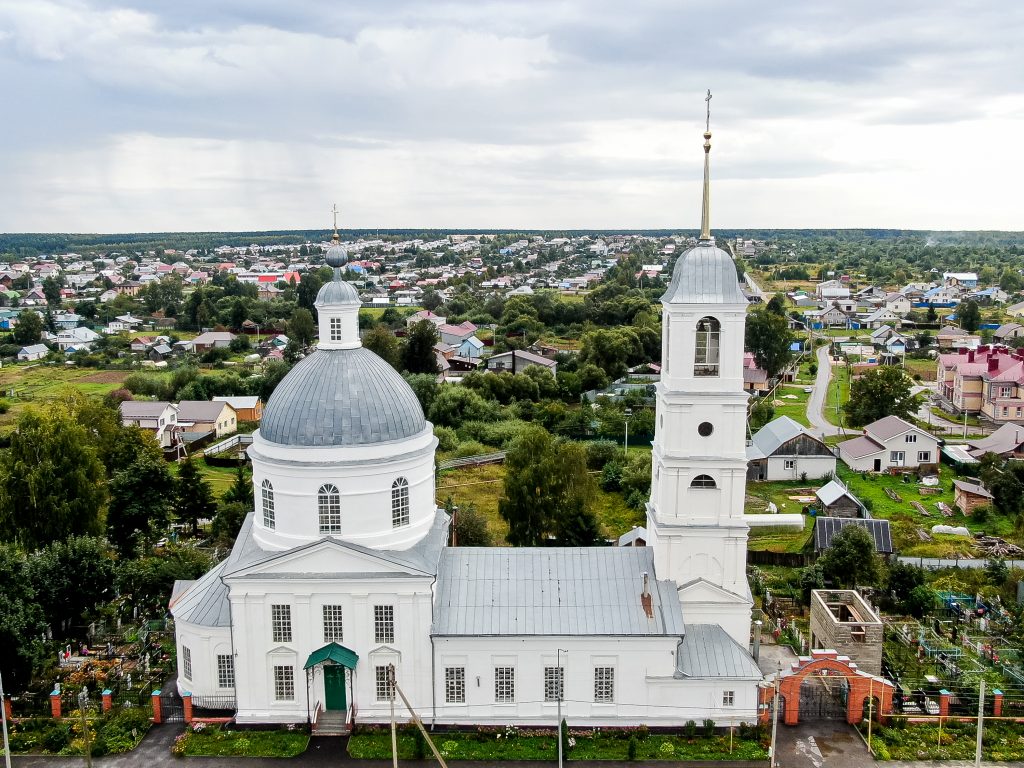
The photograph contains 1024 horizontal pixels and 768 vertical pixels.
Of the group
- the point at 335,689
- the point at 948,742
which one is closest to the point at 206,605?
the point at 335,689

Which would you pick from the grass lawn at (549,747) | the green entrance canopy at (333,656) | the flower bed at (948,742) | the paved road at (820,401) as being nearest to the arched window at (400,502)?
the green entrance canopy at (333,656)

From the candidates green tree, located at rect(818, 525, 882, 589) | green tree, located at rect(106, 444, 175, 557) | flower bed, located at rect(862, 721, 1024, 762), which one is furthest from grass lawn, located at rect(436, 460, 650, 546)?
flower bed, located at rect(862, 721, 1024, 762)

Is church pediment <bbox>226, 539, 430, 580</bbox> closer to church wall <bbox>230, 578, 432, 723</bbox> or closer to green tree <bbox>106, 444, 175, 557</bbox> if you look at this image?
church wall <bbox>230, 578, 432, 723</bbox>

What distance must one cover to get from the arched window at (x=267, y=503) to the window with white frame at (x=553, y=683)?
30.0 ft

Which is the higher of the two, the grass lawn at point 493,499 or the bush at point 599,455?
the bush at point 599,455

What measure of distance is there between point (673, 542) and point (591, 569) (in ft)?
8.83

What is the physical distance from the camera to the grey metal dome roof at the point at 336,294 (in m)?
26.5

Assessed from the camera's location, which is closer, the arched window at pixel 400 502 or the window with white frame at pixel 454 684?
the window with white frame at pixel 454 684

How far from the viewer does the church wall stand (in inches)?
948

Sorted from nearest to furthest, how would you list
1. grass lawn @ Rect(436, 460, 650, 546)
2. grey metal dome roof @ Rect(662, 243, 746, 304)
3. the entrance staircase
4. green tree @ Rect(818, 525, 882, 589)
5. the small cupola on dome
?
the entrance staircase
grey metal dome roof @ Rect(662, 243, 746, 304)
the small cupola on dome
green tree @ Rect(818, 525, 882, 589)
grass lawn @ Rect(436, 460, 650, 546)

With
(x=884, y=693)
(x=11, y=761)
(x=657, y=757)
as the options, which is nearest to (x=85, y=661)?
(x=11, y=761)

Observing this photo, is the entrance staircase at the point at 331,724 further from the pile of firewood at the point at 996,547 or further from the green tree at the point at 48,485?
the pile of firewood at the point at 996,547

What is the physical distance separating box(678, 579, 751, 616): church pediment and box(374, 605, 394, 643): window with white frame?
8475 mm

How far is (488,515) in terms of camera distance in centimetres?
4634
